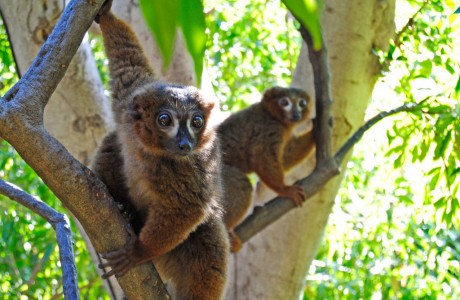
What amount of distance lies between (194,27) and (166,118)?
245 centimetres

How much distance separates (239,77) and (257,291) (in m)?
4.21

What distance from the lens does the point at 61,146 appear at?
8.36 ft

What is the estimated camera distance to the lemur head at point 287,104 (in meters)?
6.06

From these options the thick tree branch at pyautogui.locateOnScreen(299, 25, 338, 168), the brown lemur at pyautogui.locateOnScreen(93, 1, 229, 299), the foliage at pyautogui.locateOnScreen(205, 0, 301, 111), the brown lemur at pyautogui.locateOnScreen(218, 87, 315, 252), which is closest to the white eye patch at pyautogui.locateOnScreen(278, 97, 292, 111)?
the brown lemur at pyautogui.locateOnScreen(218, 87, 315, 252)

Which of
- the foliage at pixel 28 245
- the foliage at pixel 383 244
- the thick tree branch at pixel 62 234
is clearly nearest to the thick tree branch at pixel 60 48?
the thick tree branch at pixel 62 234

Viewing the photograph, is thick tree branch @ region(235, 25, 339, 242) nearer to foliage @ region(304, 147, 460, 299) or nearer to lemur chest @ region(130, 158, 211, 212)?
foliage @ region(304, 147, 460, 299)

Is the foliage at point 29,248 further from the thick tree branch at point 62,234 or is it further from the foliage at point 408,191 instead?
the thick tree branch at point 62,234

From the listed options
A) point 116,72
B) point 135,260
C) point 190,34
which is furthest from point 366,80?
point 190,34

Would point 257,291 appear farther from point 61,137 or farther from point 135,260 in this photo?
point 135,260

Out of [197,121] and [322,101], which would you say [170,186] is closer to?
[197,121]

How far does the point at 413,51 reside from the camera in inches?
207

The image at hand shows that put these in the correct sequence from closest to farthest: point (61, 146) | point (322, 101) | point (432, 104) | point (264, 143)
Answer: point (61, 146), point (432, 104), point (322, 101), point (264, 143)

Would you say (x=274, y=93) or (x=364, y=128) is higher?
(x=274, y=93)

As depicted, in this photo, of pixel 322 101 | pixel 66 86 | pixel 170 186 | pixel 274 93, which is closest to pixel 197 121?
pixel 170 186
